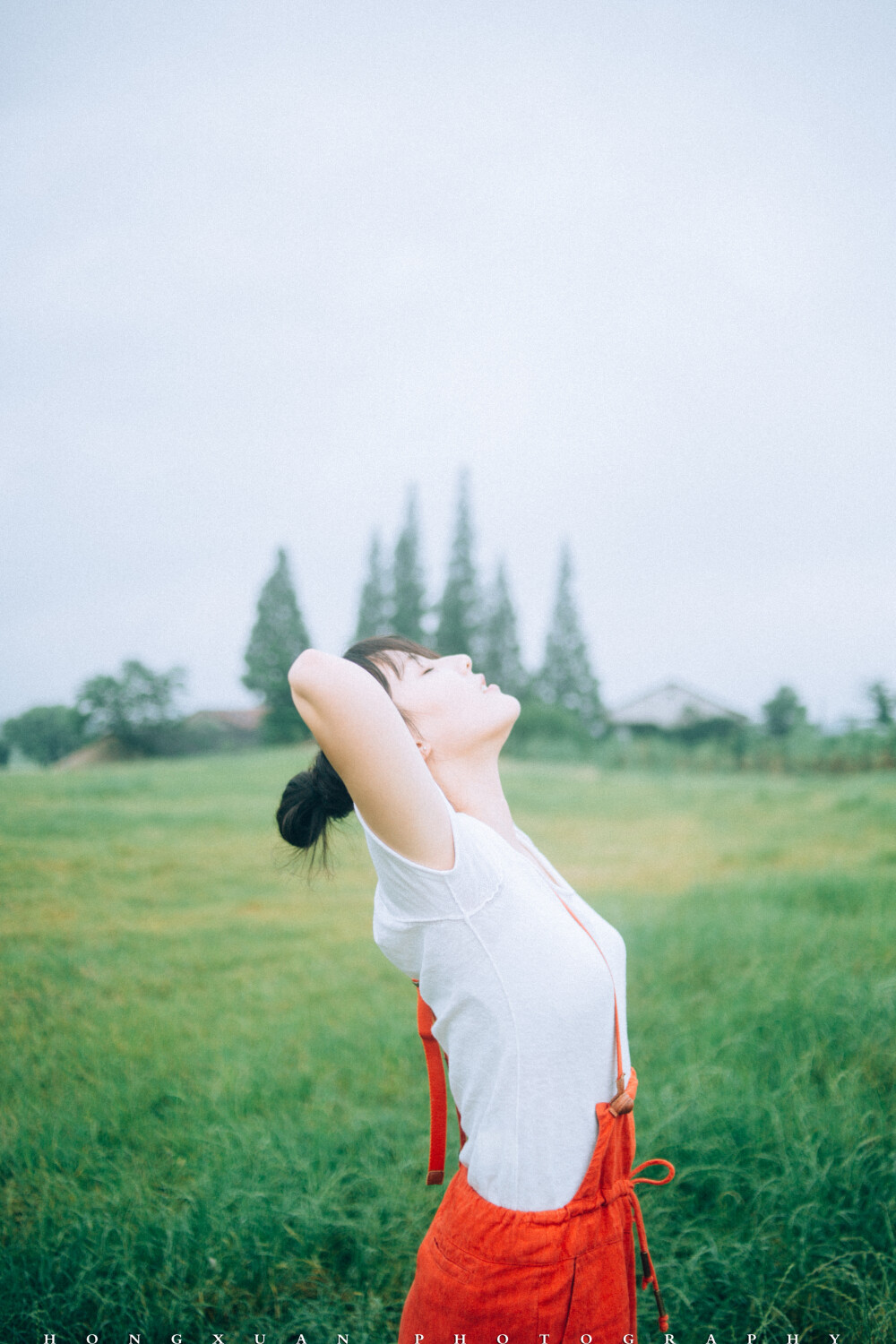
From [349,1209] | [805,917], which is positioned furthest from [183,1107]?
[805,917]

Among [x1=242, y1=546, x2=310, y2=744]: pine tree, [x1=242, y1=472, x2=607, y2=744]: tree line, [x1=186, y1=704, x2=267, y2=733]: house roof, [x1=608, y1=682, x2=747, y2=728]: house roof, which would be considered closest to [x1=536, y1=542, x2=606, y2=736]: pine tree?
[x1=242, y1=472, x2=607, y2=744]: tree line

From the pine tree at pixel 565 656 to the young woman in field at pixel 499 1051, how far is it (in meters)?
16.0

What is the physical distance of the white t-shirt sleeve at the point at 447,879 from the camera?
1.02 m

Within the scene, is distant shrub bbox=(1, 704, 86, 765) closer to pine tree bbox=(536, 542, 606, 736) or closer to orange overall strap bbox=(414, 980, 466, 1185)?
orange overall strap bbox=(414, 980, 466, 1185)

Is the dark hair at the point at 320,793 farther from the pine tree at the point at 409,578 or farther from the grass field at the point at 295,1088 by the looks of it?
the pine tree at the point at 409,578

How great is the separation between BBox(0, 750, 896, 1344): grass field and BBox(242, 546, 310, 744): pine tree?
1.04 ft

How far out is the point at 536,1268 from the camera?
1.02 metres

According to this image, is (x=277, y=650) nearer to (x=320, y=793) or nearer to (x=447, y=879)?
(x=320, y=793)

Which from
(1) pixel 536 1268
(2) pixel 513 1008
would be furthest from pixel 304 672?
(1) pixel 536 1268

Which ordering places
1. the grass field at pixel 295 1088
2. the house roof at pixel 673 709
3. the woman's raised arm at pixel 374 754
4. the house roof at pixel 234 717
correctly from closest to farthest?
the woman's raised arm at pixel 374 754, the grass field at pixel 295 1088, the house roof at pixel 234 717, the house roof at pixel 673 709

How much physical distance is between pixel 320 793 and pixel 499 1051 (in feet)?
1.72

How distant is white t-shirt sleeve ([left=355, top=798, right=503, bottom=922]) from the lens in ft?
3.36

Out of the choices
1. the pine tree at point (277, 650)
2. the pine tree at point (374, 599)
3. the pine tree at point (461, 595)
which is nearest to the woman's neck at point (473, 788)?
the pine tree at point (277, 650)

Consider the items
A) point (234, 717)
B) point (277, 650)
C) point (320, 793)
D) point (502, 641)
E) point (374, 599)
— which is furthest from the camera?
point (502, 641)
